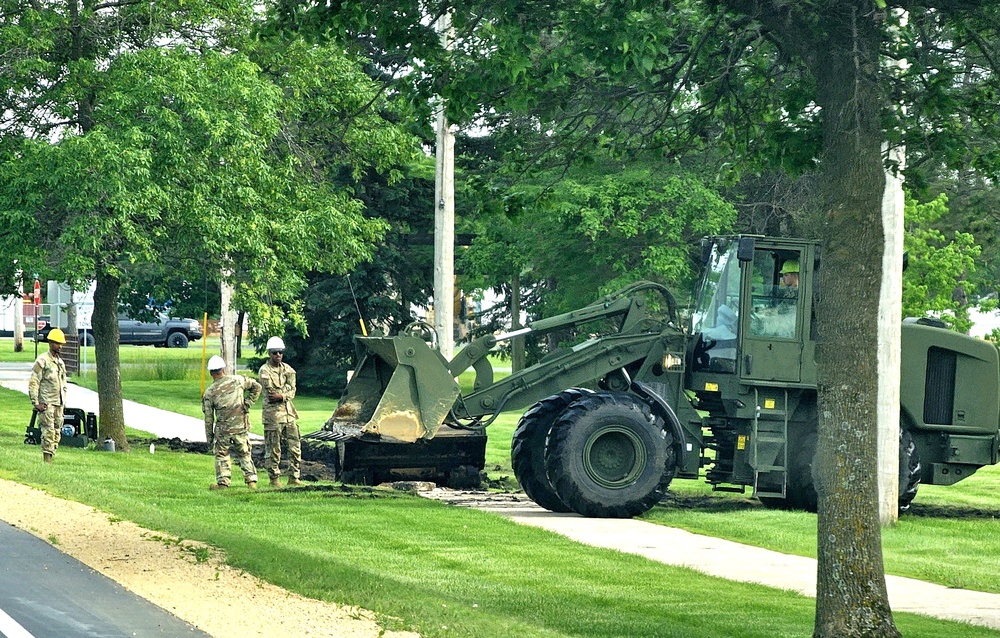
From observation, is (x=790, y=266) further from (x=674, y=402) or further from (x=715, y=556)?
(x=715, y=556)

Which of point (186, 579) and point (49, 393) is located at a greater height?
point (49, 393)

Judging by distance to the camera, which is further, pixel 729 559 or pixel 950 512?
pixel 950 512

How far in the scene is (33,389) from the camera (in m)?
21.0

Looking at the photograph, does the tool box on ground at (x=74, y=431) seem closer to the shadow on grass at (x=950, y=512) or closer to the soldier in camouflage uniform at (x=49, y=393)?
the soldier in camouflage uniform at (x=49, y=393)

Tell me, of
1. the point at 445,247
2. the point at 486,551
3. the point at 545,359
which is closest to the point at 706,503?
the point at 545,359

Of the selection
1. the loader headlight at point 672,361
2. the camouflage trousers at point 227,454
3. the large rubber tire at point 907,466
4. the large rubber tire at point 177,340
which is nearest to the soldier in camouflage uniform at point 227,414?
the camouflage trousers at point 227,454

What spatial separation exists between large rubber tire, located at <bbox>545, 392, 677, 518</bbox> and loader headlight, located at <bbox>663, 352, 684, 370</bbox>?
837 millimetres

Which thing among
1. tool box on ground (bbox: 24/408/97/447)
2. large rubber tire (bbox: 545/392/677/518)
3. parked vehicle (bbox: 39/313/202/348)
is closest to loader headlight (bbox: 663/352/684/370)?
large rubber tire (bbox: 545/392/677/518)

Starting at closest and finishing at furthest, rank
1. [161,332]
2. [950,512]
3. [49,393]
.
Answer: [950,512] < [49,393] < [161,332]

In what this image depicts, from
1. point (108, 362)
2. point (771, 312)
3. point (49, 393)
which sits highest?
point (771, 312)

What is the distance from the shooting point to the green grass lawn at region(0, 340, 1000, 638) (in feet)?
35.8

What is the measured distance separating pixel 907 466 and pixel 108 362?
13068 millimetres

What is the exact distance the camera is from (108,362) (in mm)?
24781

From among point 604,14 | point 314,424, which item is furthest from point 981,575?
point 314,424
